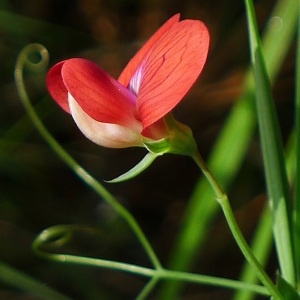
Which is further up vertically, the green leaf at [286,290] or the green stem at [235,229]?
the green stem at [235,229]

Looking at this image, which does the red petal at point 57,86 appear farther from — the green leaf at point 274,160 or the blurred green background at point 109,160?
the blurred green background at point 109,160

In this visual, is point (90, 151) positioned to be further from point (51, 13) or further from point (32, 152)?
point (51, 13)

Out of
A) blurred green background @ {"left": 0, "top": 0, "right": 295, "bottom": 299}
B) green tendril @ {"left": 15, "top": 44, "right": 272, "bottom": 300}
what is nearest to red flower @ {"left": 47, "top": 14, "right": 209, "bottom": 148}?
green tendril @ {"left": 15, "top": 44, "right": 272, "bottom": 300}

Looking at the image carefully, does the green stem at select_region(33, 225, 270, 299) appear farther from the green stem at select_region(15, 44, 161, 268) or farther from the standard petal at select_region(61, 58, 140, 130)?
the standard petal at select_region(61, 58, 140, 130)

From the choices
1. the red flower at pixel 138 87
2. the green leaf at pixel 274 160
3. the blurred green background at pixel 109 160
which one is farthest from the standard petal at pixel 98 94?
the blurred green background at pixel 109 160

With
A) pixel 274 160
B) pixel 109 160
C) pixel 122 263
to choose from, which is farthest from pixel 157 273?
pixel 109 160
